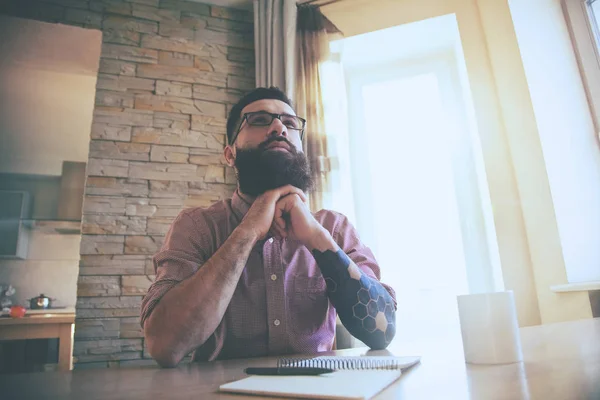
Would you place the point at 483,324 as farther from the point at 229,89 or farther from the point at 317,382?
the point at 229,89

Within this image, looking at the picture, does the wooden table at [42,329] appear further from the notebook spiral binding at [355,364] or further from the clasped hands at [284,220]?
the notebook spiral binding at [355,364]

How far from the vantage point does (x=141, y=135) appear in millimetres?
1925

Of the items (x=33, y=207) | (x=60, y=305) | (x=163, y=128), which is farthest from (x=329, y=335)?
(x=33, y=207)

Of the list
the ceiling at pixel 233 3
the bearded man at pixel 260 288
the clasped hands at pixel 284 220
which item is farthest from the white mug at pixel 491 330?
the ceiling at pixel 233 3

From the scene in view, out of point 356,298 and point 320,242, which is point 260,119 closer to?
point 320,242

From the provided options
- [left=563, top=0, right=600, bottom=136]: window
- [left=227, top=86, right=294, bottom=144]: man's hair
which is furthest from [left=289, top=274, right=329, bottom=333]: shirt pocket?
[left=563, top=0, right=600, bottom=136]: window

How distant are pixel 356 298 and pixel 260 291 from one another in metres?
0.26

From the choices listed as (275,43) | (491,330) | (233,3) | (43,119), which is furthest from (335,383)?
(233,3)

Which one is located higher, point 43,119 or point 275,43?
point 275,43

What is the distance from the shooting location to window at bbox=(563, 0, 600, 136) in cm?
169

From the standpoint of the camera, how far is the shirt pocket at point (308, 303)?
39.9 inches

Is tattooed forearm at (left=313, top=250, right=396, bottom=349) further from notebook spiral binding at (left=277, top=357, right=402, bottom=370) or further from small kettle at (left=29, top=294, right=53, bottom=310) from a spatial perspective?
small kettle at (left=29, top=294, right=53, bottom=310)

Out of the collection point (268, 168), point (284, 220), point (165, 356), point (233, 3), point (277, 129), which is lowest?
point (165, 356)

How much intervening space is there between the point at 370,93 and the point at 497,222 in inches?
40.6
